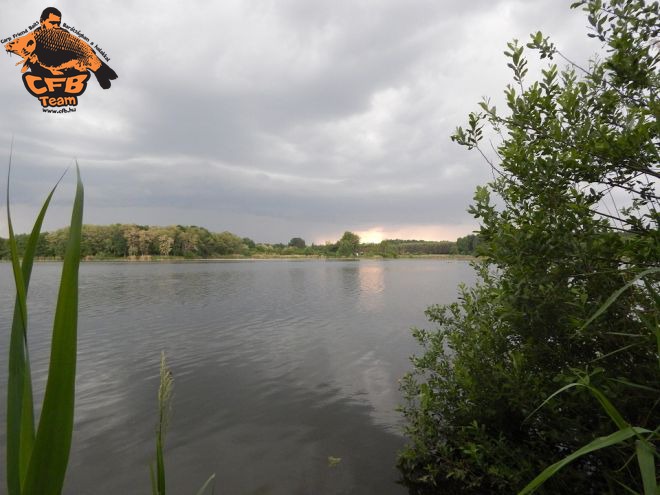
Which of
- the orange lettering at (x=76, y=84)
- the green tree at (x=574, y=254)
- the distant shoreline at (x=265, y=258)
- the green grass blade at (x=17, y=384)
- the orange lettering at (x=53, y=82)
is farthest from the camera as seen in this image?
the distant shoreline at (x=265, y=258)

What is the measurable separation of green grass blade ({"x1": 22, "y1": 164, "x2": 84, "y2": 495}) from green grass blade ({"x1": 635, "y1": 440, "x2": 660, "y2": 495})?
2.07 m

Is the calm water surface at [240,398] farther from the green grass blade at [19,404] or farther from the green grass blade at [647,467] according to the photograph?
the green grass blade at [19,404]

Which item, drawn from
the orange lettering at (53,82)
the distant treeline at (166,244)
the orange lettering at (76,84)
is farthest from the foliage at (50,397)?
the distant treeline at (166,244)

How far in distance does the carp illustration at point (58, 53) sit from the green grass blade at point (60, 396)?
1147 cm

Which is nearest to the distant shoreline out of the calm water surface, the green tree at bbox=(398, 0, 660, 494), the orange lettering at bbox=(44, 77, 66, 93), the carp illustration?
the calm water surface

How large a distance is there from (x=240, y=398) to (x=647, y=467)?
11.0m

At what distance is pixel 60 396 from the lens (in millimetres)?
994

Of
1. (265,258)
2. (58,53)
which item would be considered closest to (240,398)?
(58,53)

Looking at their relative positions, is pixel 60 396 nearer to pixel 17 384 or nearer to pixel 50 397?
pixel 50 397

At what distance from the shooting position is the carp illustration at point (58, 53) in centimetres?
975

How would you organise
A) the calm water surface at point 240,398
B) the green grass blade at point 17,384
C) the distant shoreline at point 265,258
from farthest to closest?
1. the distant shoreline at point 265,258
2. the calm water surface at point 240,398
3. the green grass blade at point 17,384

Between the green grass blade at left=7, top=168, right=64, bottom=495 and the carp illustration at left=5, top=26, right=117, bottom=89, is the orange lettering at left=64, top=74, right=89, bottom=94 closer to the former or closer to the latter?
the carp illustration at left=5, top=26, right=117, bottom=89

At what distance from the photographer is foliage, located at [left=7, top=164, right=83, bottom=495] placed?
983mm

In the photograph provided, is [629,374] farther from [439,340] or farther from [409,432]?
[409,432]
